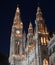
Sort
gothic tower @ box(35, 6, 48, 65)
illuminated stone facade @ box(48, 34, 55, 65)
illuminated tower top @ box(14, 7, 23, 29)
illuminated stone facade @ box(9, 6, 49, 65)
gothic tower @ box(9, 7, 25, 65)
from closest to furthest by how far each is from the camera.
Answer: illuminated stone facade @ box(48, 34, 55, 65)
gothic tower @ box(35, 6, 48, 65)
illuminated stone facade @ box(9, 6, 49, 65)
gothic tower @ box(9, 7, 25, 65)
illuminated tower top @ box(14, 7, 23, 29)

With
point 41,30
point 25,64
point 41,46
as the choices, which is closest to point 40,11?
point 41,30

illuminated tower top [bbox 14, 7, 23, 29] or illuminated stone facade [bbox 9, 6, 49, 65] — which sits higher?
illuminated tower top [bbox 14, 7, 23, 29]

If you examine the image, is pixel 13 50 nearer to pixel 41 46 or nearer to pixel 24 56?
pixel 24 56

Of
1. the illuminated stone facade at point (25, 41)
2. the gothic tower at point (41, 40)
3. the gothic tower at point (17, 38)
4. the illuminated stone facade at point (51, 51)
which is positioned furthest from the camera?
the gothic tower at point (17, 38)

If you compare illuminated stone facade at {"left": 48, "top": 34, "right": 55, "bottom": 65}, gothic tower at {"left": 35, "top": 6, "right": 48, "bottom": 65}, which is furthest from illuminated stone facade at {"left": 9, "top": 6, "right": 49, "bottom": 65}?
illuminated stone facade at {"left": 48, "top": 34, "right": 55, "bottom": 65}

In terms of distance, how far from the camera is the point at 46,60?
68.2 meters

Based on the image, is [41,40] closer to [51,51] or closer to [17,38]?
[51,51]

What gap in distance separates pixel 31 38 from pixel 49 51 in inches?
1001

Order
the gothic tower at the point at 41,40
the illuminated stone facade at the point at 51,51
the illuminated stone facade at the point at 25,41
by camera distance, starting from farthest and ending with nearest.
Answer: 1. the illuminated stone facade at the point at 25,41
2. the gothic tower at the point at 41,40
3. the illuminated stone facade at the point at 51,51

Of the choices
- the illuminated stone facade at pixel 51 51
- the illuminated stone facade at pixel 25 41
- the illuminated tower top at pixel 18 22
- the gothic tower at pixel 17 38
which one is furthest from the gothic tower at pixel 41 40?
the gothic tower at pixel 17 38

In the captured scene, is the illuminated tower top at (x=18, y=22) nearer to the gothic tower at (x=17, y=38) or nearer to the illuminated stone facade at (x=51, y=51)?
the gothic tower at (x=17, y=38)

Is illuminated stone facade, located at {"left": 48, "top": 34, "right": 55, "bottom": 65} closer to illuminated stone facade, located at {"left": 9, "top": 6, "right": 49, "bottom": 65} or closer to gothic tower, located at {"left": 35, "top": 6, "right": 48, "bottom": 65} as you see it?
gothic tower, located at {"left": 35, "top": 6, "right": 48, "bottom": 65}

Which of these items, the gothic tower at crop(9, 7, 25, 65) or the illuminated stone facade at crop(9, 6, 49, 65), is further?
the gothic tower at crop(9, 7, 25, 65)

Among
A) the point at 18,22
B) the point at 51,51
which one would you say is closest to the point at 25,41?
the point at 18,22
